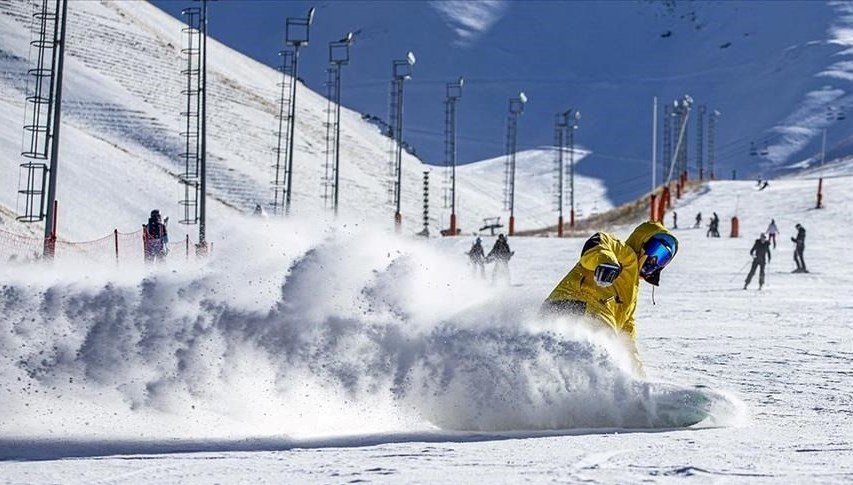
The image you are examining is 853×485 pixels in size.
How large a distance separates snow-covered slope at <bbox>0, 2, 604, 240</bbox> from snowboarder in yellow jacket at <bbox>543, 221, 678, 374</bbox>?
33.5 meters

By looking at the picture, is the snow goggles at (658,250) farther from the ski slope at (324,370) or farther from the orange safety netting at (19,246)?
the orange safety netting at (19,246)

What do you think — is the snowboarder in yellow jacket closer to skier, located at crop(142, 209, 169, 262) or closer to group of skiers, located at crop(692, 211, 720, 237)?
skier, located at crop(142, 209, 169, 262)

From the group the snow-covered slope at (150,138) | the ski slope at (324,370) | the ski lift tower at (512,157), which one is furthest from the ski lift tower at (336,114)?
the ski slope at (324,370)

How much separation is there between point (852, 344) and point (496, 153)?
508 ft

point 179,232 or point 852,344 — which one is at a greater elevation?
point 179,232

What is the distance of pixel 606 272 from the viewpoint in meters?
9.35

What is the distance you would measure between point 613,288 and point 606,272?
760mm

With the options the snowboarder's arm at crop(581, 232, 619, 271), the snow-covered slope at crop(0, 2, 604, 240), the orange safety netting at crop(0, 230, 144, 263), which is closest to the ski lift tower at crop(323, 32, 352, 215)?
the snow-covered slope at crop(0, 2, 604, 240)

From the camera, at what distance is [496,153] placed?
17300 cm

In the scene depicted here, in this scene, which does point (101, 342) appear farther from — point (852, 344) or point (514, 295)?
point (852, 344)

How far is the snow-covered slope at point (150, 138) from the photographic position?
5209cm

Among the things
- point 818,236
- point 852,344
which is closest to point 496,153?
point 818,236

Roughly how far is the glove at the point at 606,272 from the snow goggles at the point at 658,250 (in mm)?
919

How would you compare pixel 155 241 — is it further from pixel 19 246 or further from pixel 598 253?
pixel 598 253
